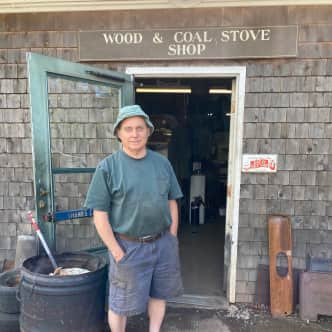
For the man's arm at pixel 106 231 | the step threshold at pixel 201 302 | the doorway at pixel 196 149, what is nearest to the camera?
the man's arm at pixel 106 231

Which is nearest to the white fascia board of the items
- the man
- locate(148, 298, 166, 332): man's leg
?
the man

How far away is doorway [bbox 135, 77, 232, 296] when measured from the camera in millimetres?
4383

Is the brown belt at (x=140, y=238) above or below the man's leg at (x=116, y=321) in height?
above

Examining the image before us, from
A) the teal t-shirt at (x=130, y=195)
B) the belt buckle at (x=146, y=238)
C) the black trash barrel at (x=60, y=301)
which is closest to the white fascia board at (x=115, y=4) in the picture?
the teal t-shirt at (x=130, y=195)

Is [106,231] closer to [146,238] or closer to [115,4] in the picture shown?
[146,238]

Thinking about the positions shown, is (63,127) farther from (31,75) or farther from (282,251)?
(282,251)

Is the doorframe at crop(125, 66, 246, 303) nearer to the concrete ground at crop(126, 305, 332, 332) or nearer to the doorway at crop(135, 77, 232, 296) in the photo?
the concrete ground at crop(126, 305, 332, 332)

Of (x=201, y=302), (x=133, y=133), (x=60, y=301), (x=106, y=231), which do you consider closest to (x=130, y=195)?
(x=106, y=231)

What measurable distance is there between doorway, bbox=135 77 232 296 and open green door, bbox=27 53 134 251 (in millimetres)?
1152

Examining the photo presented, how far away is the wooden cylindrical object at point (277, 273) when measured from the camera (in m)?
2.73

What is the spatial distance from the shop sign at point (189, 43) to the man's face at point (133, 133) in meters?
1.01

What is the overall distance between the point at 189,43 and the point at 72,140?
1.28 m

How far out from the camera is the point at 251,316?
276 centimetres

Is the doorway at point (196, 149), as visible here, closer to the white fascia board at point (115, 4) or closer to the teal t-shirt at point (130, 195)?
the white fascia board at point (115, 4)
